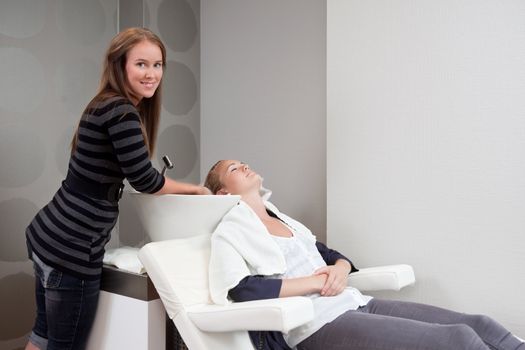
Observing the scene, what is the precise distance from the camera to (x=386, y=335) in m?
1.59

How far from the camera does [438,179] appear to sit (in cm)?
202

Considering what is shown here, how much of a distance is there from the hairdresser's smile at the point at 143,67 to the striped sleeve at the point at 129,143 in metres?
0.14

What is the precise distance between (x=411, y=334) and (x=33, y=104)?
1.92 m

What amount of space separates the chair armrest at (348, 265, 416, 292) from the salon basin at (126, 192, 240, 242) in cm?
59

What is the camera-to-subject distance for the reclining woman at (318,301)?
5.18 feet

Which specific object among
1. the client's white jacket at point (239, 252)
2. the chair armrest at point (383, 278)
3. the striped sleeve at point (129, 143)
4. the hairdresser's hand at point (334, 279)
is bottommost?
the chair armrest at point (383, 278)

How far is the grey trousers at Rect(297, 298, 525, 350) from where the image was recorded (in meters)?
1.51

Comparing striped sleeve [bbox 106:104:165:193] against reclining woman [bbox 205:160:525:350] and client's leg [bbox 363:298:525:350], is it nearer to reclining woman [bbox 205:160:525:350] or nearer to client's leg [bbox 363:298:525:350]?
reclining woman [bbox 205:160:525:350]

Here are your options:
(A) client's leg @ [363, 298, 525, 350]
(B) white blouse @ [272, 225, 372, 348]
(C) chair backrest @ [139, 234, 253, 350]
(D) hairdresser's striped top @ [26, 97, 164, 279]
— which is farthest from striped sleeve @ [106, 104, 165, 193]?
(A) client's leg @ [363, 298, 525, 350]

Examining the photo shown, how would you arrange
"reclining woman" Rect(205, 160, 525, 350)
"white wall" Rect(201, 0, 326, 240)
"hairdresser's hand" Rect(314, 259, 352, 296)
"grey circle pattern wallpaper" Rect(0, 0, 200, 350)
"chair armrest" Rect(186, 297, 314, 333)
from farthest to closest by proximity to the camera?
1. "white wall" Rect(201, 0, 326, 240)
2. "grey circle pattern wallpaper" Rect(0, 0, 200, 350)
3. "hairdresser's hand" Rect(314, 259, 352, 296)
4. "reclining woman" Rect(205, 160, 525, 350)
5. "chair armrest" Rect(186, 297, 314, 333)

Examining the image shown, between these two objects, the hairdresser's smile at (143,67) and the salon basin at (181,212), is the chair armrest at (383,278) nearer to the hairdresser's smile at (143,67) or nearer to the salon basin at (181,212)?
the salon basin at (181,212)

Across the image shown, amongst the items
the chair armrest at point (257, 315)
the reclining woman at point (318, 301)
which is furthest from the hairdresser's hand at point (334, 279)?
the chair armrest at point (257, 315)

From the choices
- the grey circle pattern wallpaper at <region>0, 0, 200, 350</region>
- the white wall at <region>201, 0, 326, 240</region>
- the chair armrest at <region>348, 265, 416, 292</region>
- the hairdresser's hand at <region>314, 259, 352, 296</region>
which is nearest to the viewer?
the hairdresser's hand at <region>314, 259, 352, 296</region>

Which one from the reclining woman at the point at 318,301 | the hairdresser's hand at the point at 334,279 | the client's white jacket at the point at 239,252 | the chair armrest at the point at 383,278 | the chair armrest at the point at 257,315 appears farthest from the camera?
the chair armrest at the point at 383,278
